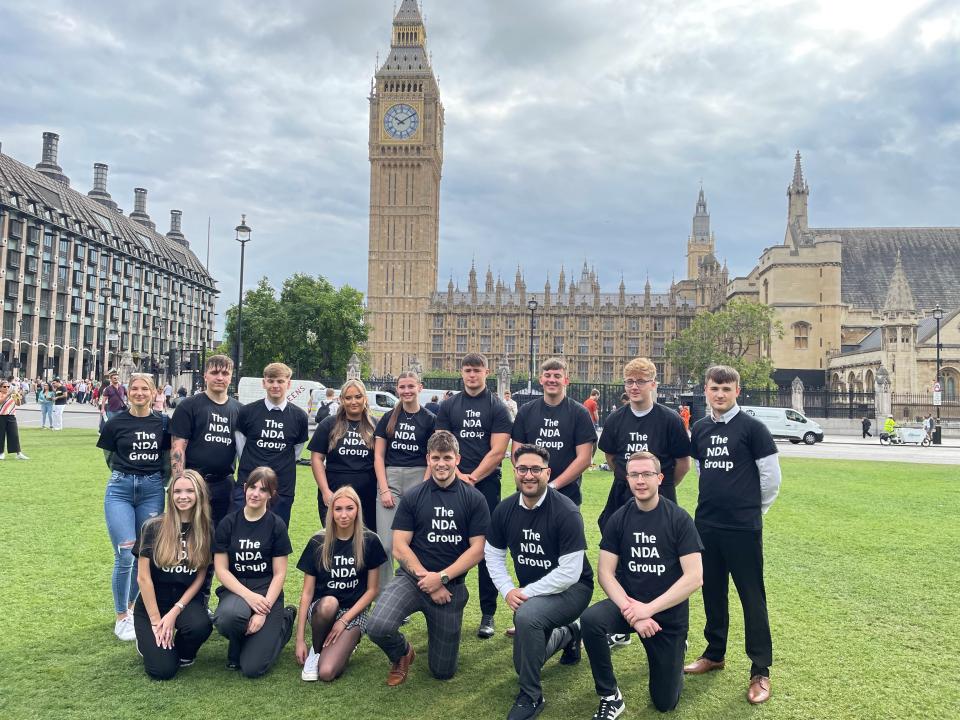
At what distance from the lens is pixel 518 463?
13.9ft

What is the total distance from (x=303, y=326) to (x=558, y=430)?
1704 inches

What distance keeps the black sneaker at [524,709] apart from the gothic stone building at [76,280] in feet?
132

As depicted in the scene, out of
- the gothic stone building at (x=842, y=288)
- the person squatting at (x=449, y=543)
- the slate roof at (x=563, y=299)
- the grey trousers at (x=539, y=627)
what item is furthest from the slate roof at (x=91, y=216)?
the grey trousers at (x=539, y=627)

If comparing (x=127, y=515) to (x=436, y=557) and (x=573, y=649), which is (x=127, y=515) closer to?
(x=436, y=557)

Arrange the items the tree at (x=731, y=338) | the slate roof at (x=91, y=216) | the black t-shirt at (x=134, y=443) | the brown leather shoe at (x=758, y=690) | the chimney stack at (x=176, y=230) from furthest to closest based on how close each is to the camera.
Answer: the chimney stack at (x=176, y=230) < the slate roof at (x=91, y=216) < the tree at (x=731, y=338) < the black t-shirt at (x=134, y=443) < the brown leather shoe at (x=758, y=690)

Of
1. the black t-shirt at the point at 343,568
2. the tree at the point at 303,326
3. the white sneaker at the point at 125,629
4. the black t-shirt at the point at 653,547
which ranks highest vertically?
the tree at the point at 303,326

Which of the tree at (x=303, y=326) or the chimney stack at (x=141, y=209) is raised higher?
the chimney stack at (x=141, y=209)

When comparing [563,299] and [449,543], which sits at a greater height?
[563,299]

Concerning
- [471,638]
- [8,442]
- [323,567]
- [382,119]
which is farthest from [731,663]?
[382,119]

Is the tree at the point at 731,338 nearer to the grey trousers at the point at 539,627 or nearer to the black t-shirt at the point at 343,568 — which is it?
the grey trousers at the point at 539,627

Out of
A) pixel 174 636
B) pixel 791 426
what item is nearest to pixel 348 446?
pixel 174 636

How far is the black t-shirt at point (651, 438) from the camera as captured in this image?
506cm

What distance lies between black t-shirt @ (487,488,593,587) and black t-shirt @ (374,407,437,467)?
1.27 m

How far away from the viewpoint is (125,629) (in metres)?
4.82
